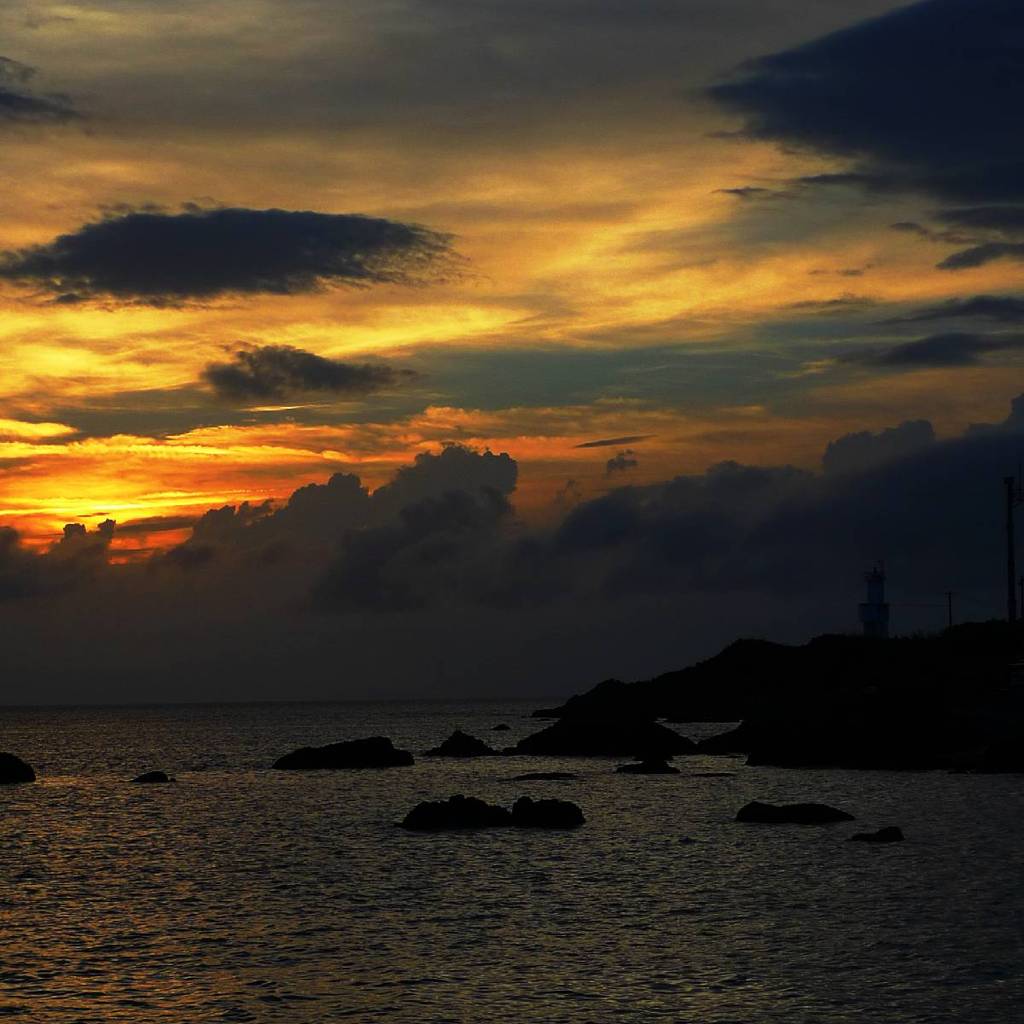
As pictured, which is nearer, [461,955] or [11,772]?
[461,955]

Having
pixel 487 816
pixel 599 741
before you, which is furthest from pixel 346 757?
pixel 487 816

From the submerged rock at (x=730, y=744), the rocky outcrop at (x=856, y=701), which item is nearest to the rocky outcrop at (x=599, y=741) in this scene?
the submerged rock at (x=730, y=744)

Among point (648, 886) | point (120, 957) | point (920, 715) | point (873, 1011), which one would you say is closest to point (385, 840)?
point (648, 886)

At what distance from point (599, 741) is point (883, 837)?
72.4m

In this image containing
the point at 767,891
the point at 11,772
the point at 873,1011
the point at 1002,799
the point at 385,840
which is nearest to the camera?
the point at 873,1011

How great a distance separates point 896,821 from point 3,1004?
4393 centimetres

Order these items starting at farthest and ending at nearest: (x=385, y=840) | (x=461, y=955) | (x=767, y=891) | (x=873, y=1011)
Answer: (x=385, y=840) < (x=767, y=891) < (x=461, y=955) < (x=873, y=1011)

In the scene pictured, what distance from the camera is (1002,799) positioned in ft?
231

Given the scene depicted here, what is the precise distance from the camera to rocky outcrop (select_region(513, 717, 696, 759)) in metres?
121

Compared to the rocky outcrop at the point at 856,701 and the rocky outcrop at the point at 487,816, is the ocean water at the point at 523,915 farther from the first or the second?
the rocky outcrop at the point at 856,701

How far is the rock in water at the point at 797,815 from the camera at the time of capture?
202ft

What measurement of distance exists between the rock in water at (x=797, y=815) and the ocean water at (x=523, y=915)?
1.10 metres

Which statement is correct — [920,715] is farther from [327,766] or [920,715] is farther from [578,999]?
[578,999]

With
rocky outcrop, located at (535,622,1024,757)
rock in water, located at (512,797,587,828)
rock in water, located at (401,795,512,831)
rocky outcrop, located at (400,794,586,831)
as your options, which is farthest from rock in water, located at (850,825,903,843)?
rocky outcrop, located at (535,622,1024,757)
